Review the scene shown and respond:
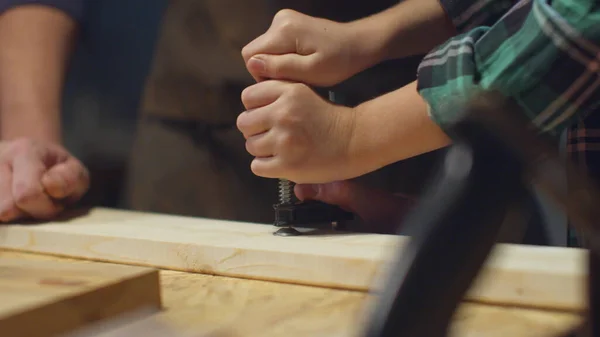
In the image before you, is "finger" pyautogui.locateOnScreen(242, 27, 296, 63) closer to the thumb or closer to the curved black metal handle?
the thumb

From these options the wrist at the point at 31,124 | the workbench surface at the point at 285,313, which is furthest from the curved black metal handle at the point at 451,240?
the wrist at the point at 31,124

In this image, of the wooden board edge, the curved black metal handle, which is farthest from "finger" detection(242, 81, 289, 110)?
the curved black metal handle

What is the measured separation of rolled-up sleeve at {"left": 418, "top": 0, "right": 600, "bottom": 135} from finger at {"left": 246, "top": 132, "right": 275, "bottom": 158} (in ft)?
0.53

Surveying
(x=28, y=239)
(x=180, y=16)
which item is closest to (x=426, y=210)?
(x=28, y=239)

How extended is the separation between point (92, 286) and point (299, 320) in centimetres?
13

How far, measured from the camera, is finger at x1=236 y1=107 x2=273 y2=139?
56cm

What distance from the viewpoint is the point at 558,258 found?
449mm

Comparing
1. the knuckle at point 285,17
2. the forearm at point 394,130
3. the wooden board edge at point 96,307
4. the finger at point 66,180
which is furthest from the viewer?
the finger at point 66,180

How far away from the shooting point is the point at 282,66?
57 cm

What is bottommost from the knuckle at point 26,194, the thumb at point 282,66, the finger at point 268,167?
the knuckle at point 26,194

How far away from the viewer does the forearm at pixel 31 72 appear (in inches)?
33.5

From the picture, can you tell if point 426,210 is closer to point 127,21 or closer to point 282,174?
point 282,174

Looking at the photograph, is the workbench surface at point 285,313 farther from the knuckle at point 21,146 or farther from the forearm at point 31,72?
the forearm at point 31,72

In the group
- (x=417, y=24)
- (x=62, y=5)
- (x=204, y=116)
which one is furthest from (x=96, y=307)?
(x=62, y=5)
